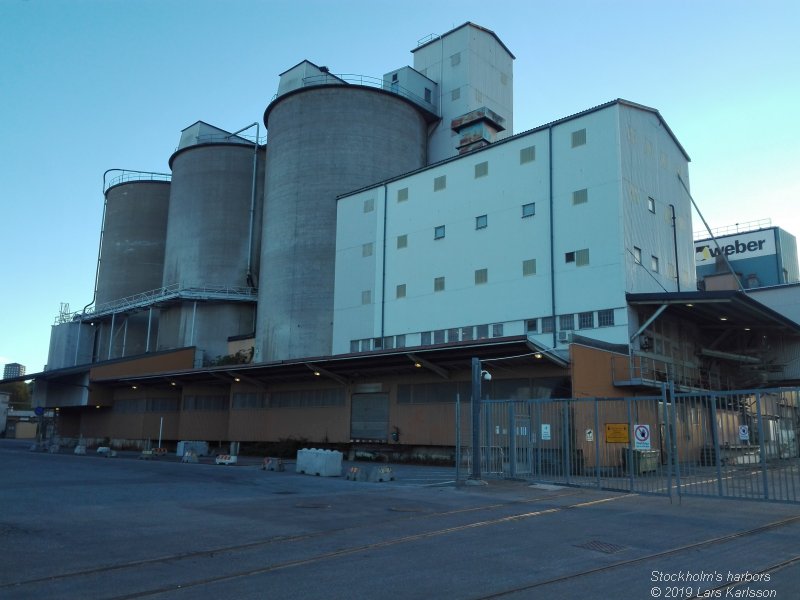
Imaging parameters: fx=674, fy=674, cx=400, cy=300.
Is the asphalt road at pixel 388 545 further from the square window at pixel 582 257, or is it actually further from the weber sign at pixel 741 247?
the weber sign at pixel 741 247

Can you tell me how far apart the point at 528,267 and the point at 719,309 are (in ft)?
34.6

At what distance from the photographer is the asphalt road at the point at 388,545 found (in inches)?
327

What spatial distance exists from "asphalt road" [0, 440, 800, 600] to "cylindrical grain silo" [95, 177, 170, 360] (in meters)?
62.0

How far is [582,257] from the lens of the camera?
37062mm

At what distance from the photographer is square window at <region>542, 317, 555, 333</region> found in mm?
37688

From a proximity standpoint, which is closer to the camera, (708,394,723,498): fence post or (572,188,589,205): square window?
(708,394,723,498): fence post

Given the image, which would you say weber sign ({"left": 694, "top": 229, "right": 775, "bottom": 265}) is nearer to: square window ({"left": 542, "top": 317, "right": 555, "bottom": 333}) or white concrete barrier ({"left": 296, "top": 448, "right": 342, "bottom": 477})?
square window ({"left": 542, "top": 317, "right": 555, "bottom": 333})

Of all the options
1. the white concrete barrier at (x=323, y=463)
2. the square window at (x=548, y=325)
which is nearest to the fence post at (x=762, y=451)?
the white concrete barrier at (x=323, y=463)

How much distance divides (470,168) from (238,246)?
34107 millimetres

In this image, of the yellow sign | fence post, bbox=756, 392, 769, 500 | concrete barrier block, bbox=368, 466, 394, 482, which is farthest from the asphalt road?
concrete barrier block, bbox=368, 466, 394, 482

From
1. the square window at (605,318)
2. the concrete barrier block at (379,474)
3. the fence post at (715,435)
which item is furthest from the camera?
the square window at (605,318)

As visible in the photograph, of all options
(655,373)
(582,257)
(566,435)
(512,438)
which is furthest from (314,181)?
(566,435)

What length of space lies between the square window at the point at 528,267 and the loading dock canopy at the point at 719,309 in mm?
6227

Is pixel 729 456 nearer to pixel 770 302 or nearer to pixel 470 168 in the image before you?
pixel 470 168
